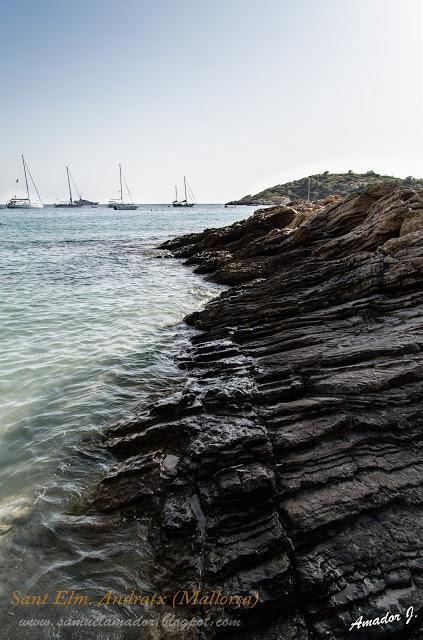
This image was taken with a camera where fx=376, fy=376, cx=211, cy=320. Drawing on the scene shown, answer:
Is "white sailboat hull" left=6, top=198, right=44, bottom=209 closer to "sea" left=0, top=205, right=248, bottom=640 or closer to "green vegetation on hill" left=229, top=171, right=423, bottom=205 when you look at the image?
"green vegetation on hill" left=229, top=171, right=423, bottom=205

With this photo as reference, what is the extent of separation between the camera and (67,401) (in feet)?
26.4

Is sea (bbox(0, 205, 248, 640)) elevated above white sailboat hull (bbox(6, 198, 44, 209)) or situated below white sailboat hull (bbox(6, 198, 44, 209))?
below

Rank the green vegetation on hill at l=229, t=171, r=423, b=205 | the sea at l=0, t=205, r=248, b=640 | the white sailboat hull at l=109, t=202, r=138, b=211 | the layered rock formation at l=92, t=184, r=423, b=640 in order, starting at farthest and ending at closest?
the white sailboat hull at l=109, t=202, r=138, b=211, the green vegetation on hill at l=229, t=171, r=423, b=205, the sea at l=0, t=205, r=248, b=640, the layered rock formation at l=92, t=184, r=423, b=640

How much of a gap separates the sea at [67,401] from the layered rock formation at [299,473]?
0.53 meters

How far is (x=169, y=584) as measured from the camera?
4090 mm

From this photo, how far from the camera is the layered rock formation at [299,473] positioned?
3.77 m

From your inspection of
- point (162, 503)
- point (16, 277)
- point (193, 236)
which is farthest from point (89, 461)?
point (193, 236)

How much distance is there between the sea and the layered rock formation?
527 millimetres

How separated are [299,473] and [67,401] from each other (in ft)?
17.3

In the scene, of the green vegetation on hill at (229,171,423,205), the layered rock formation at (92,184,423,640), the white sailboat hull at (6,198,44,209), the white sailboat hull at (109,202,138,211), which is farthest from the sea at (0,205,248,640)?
the white sailboat hull at (6,198,44,209)

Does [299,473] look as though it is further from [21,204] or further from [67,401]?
[21,204]

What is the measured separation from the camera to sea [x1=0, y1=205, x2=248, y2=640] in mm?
4363

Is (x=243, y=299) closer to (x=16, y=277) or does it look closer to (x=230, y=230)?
(x=16, y=277)

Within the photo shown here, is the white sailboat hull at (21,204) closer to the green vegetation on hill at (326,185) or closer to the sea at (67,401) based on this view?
the green vegetation on hill at (326,185)
